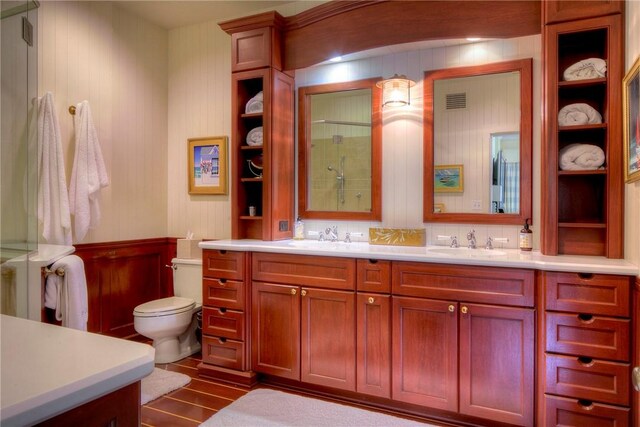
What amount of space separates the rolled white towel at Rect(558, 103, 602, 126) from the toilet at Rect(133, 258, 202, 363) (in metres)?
2.78

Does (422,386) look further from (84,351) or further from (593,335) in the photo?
(84,351)

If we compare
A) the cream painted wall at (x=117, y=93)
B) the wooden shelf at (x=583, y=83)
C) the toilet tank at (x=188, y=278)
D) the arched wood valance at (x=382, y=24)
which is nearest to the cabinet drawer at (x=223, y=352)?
the toilet tank at (x=188, y=278)

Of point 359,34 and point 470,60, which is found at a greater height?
point 359,34

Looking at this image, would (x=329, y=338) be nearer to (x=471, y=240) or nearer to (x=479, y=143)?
(x=471, y=240)

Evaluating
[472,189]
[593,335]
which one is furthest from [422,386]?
[472,189]

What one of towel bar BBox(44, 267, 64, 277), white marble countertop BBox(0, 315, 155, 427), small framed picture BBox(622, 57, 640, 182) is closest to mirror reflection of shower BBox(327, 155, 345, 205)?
small framed picture BBox(622, 57, 640, 182)

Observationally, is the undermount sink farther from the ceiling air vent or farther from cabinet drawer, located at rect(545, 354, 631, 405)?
the ceiling air vent

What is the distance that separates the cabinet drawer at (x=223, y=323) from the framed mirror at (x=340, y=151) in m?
0.95

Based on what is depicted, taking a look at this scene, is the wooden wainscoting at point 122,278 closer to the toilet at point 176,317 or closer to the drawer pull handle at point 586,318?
the toilet at point 176,317

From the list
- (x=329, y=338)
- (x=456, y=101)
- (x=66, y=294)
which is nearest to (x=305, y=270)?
(x=329, y=338)

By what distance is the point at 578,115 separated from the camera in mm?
2201

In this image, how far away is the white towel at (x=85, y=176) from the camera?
296cm

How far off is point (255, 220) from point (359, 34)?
1.59m

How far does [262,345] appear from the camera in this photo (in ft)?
8.67
